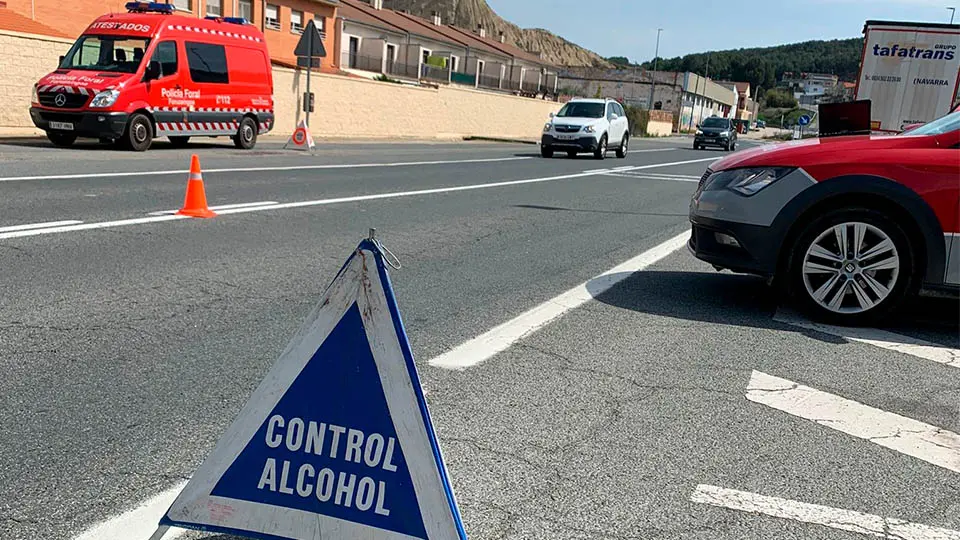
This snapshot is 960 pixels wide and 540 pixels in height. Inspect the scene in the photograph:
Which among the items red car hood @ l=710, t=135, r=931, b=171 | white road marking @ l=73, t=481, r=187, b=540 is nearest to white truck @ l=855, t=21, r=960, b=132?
red car hood @ l=710, t=135, r=931, b=171

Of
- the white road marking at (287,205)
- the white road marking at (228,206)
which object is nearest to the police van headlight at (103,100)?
the white road marking at (287,205)

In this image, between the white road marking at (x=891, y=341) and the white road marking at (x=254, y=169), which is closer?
the white road marking at (x=891, y=341)

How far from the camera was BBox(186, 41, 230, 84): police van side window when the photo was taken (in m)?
17.7

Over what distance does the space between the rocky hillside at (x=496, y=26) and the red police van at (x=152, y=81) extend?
122m

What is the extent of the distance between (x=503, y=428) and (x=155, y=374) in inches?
68.5

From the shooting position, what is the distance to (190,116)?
17906mm

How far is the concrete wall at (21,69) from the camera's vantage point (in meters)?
18.0

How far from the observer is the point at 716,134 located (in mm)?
44344

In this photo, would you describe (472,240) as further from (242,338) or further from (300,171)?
(300,171)

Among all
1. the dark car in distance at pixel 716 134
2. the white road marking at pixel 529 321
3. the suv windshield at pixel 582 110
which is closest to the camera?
the white road marking at pixel 529 321

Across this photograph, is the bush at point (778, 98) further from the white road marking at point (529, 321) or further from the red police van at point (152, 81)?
the white road marking at point (529, 321)

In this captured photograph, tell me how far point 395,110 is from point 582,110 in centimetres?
920

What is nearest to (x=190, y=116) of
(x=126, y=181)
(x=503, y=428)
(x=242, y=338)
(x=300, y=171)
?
(x=300, y=171)

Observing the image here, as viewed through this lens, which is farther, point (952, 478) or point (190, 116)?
point (190, 116)
